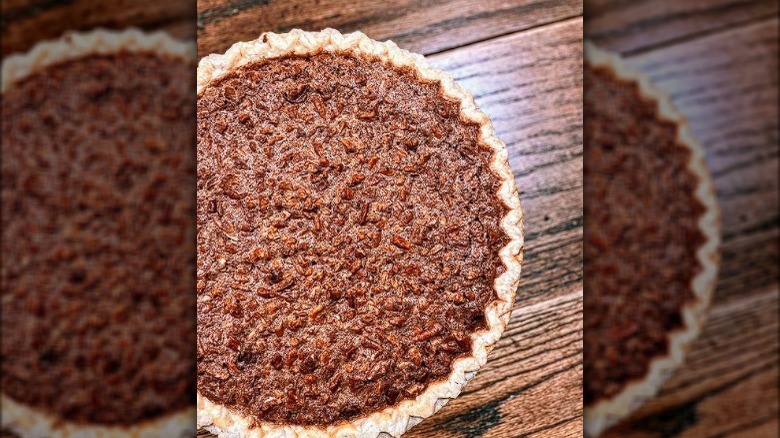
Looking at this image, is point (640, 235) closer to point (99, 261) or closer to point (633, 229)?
point (633, 229)

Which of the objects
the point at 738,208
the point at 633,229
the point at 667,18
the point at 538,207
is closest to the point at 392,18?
the point at 538,207

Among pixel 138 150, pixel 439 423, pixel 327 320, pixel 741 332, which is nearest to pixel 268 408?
pixel 327 320

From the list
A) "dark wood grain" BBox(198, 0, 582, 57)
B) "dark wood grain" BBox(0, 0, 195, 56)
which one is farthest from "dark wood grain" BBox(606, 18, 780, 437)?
"dark wood grain" BBox(0, 0, 195, 56)

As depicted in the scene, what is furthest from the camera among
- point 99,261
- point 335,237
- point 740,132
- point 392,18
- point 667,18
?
point 392,18

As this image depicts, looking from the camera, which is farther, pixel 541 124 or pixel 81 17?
pixel 541 124

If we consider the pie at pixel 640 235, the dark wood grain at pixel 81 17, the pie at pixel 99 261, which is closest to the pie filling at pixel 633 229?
the pie at pixel 640 235

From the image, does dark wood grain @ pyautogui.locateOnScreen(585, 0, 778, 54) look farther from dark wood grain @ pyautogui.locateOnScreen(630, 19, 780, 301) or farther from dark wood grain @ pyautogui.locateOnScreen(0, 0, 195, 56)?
dark wood grain @ pyautogui.locateOnScreen(0, 0, 195, 56)

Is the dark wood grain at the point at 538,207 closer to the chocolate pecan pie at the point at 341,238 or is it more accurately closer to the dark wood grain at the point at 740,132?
the chocolate pecan pie at the point at 341,238
